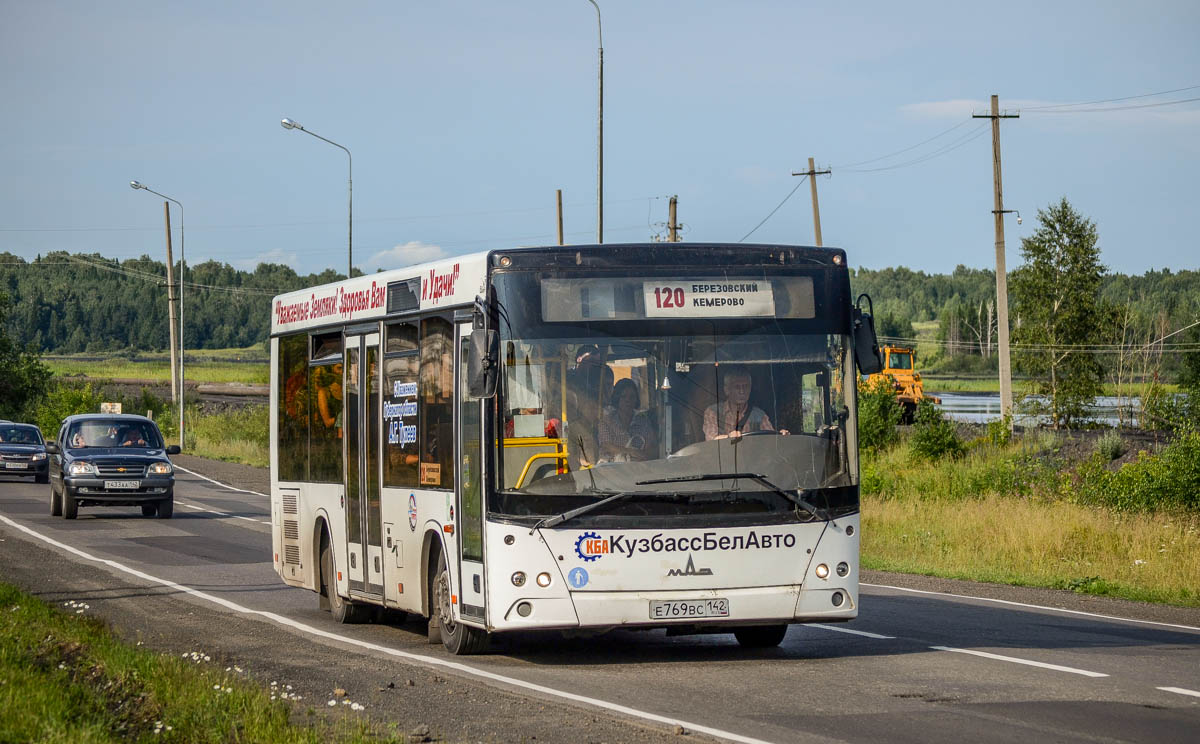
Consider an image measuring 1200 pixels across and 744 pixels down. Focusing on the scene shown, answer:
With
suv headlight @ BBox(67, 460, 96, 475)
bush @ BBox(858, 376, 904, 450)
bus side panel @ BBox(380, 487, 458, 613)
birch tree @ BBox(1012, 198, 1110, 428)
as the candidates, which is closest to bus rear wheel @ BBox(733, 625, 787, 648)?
bus side panel @ BBox(380, 487, 458, 613)

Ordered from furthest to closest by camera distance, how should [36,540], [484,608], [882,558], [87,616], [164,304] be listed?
[164,304] → [36,540] → [882,558] → [87,616] → [484,608]

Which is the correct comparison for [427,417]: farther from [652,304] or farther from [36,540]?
[36,540]

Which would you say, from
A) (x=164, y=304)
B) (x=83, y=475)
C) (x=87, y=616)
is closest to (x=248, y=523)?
(x=83, y=475)

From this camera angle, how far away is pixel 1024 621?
551 inches

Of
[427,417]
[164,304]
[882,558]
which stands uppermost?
[164,304]

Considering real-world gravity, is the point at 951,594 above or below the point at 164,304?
below

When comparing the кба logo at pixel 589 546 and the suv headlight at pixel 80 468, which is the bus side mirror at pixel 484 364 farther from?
the suv headlight at pixel 80 468

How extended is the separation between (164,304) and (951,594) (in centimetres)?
16621

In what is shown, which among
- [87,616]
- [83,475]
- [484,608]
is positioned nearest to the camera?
[484,608]

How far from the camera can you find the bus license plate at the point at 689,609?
1048 centimetres

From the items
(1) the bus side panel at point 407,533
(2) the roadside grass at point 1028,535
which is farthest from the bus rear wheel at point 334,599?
(2) the roadside grass at point 1028,535

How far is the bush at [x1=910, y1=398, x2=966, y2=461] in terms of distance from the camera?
3756 cm

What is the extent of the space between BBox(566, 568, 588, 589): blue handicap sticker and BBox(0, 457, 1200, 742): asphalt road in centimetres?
64

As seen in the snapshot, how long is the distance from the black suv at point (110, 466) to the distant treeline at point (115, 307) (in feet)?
458
